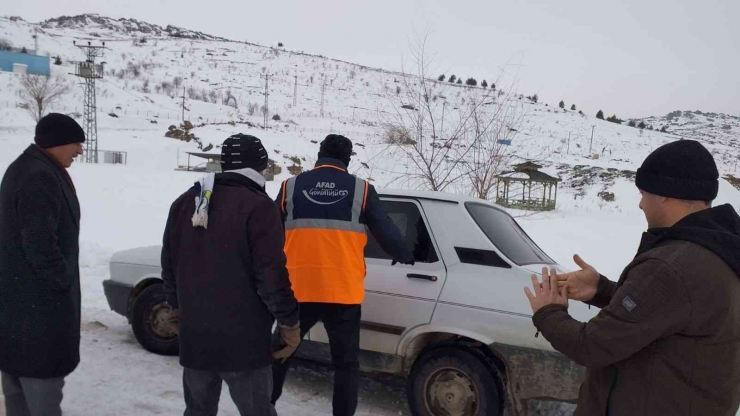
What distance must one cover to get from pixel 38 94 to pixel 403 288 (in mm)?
45055

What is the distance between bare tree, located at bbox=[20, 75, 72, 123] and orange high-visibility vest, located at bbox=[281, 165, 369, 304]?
41.6m

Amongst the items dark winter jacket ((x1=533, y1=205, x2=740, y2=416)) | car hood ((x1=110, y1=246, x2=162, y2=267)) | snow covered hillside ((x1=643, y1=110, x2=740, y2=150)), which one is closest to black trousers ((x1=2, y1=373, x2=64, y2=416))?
car hood ((x1=110, y1=246, x2=162, y2=267))

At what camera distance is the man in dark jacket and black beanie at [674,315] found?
169cm

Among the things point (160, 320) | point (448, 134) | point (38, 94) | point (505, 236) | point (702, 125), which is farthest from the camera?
point (702, 125)

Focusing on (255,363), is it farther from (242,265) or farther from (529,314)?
(529,314)

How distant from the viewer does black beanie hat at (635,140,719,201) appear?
1.83m

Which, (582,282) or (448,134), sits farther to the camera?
(448,134)

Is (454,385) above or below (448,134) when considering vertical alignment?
below

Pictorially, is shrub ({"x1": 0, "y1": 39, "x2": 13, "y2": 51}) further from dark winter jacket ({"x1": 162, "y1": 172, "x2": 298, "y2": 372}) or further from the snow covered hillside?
the snow covered hillside

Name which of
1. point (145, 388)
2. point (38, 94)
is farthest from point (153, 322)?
point (38, 94)

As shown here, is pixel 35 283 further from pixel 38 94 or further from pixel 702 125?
pixel 702 125

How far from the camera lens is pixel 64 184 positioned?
290cm

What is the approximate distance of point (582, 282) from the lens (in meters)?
2.21

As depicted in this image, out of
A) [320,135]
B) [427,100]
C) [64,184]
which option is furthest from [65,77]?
[64,184]
